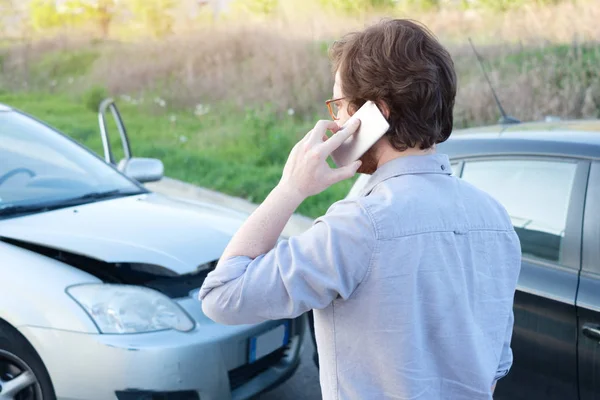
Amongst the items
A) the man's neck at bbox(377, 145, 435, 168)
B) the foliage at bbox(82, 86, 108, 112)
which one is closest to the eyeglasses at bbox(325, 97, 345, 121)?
the man's neck at bbox(377, 145, 435, 168)

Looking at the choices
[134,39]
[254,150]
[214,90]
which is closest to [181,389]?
[254,150]

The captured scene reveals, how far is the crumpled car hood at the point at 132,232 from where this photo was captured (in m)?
2.78

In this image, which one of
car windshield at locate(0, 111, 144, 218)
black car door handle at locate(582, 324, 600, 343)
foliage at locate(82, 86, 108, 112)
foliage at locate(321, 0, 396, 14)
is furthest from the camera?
foliage at locate(82, 86, 108, 112)

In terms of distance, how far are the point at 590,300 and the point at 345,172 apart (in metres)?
1.41

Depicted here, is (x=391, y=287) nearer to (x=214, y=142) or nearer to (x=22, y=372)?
(x=22, y=372)

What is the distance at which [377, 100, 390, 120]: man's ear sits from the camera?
1.29 metres

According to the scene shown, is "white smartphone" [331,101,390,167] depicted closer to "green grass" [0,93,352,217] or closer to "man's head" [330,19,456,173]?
"man's head" [330,19,456,173]

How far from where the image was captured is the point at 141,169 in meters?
4.03

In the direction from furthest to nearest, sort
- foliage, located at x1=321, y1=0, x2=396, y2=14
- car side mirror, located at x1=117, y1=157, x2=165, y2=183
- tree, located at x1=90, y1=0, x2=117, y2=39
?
tree, located at x1=90, y1=0, x2=117, y2=39 → foliage, located at x1=321, y1=0, x2=396, y2=14 → car side mirror, located at x1=117, y1=157, x2=165, y2=183

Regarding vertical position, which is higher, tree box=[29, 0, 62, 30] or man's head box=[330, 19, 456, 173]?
tree box=[29, 0, 62, 30]

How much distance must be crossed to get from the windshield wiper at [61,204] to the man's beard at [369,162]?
2220 mm

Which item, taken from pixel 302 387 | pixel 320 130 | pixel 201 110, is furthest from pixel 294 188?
pixel 201 110

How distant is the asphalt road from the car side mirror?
143 cm

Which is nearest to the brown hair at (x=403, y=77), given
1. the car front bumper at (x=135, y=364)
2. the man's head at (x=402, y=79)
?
the man's head at (x=402, y=79)
